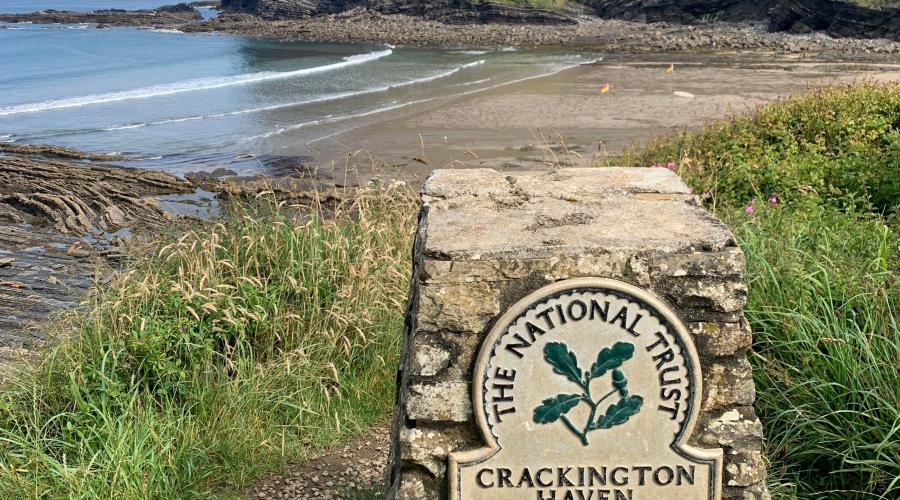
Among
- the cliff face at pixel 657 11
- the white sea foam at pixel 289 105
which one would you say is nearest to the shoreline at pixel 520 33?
the cliff face at pixel 657 11

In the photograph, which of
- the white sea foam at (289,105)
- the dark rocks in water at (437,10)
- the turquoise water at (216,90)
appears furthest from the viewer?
the dark rocks in water at (437,10)

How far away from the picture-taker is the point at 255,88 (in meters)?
28.1

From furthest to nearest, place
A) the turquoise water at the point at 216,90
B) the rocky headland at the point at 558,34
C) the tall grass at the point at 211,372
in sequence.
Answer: the rocky headland at the point at 558,34 → the turquoise water at the point at 216,90 → the tall grass at the point at 211,372

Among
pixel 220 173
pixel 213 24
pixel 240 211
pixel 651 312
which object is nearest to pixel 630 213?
pixel 651 312

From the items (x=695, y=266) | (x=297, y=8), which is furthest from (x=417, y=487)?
(x=297, y=8)

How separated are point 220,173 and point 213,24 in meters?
50.6

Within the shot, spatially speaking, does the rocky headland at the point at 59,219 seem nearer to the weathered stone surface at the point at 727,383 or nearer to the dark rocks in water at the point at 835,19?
the weathered stone surface at the point at 727,383

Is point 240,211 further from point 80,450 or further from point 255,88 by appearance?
point 255,88

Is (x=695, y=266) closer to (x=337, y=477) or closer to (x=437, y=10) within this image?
(x=337, y=477)

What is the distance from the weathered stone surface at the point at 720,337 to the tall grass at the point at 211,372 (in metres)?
2.22

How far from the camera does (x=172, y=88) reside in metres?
28.7

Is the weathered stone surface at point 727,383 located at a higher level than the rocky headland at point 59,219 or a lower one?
higher

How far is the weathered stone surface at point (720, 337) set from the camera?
2.71 m

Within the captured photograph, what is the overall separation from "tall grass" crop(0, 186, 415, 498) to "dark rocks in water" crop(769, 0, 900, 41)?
4196cm
